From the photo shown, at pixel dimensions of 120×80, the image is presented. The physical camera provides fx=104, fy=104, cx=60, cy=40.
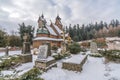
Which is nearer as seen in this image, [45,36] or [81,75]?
[81,75]

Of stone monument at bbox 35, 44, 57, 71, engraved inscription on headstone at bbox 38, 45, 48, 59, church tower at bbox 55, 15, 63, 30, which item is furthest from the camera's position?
church tower at bbox 55, 15, 63, 30

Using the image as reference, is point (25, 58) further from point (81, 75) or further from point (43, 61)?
point (81, 75)

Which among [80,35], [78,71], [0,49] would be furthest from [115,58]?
[80,35]

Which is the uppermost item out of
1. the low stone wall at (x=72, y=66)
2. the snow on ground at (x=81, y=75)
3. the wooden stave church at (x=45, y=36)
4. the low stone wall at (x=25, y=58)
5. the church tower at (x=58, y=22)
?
the church tower at (x=58, y=22)

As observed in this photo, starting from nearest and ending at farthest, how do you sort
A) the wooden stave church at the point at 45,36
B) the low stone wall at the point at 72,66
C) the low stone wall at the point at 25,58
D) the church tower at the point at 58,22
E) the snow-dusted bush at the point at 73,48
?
1. the low stone wall at the point at 72,66
2. the low stone wall at the point at 25,58
3. the snow-dusted bush at the point at 73,48
4. the wooden stave church at the point at 45,36
5. the church tower at the point at 58,22

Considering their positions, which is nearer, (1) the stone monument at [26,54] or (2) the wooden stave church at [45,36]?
(1) the stone monument at [26,54]

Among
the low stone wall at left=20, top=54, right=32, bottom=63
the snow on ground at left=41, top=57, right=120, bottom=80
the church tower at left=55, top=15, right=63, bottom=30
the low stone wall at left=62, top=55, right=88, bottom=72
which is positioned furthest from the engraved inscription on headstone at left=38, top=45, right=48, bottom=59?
the church tower at left=55, top=15, right=63, bottom=30

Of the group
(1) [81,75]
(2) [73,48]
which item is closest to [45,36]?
A: (2) [73,48]

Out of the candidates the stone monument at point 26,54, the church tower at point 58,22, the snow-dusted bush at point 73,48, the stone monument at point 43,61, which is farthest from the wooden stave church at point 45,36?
the stone monument at point 43,61

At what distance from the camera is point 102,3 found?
12.1 m

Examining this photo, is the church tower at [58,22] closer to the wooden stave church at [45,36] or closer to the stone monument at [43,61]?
the wooden stave church at [45,36]

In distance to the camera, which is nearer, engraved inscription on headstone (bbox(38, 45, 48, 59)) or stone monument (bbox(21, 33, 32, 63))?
engraved inscription on headstone (bbox(38, 45, 48, 59))

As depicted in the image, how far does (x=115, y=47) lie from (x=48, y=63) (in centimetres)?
1529

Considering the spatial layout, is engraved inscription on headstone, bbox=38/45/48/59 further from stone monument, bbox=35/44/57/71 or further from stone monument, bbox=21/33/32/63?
stone monument, bbox=21/33/32/63
